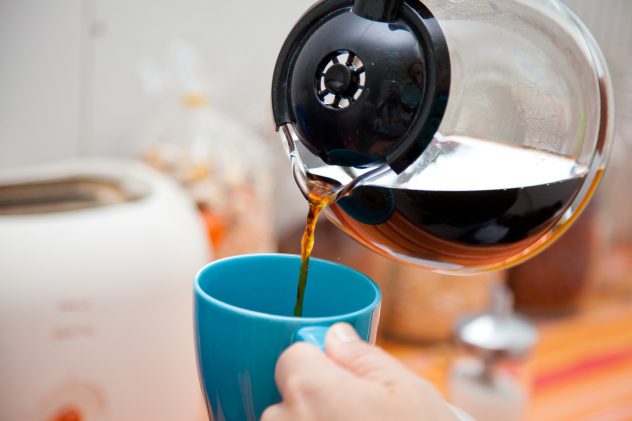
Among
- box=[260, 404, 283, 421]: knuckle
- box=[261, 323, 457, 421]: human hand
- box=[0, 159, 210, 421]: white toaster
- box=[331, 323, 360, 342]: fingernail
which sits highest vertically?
box=[331, 323, 360, 342]: fingernail

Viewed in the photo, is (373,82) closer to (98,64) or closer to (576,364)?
(98,64)

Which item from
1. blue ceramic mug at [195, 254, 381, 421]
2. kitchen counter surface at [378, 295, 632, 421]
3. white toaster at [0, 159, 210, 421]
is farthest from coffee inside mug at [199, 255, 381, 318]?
kitchen counter surface at [378, 295, 632, 421]

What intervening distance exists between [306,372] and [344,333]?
2cm

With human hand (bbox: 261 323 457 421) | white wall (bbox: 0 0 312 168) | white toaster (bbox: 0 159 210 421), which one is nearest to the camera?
human hand (bbox: 261 323 457 421)

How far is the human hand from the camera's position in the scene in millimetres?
255

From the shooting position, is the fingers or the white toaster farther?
the white toaster

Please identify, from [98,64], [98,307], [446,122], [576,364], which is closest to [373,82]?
[446,122]

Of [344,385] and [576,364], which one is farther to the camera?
[576,364]

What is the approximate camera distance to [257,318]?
27 centimetres

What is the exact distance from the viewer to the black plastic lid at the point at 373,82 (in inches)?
10.6

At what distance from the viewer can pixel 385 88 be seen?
10.6 inches

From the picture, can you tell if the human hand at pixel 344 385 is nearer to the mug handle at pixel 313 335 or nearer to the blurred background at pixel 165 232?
the mug handle at pixel 313 335

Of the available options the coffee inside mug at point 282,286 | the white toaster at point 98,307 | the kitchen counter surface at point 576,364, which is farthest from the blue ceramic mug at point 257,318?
the kitchen counter surface at point 576,364

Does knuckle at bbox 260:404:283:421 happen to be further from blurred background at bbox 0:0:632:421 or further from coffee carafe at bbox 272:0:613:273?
blurred background at bbox 0:0:632:421
